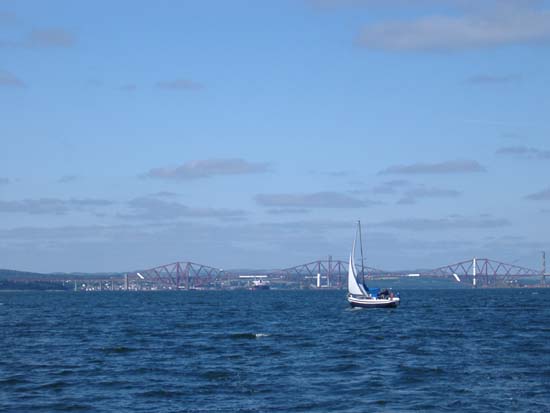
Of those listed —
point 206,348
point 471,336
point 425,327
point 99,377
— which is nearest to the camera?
point 99,377

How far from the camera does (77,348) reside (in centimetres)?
6012

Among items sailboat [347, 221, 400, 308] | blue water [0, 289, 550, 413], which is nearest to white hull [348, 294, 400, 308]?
sailboat [347, 221, 400, 308]

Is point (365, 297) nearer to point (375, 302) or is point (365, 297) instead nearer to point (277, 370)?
point (375, 302)

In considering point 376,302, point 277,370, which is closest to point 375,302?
point 376,302

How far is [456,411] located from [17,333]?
160 feet

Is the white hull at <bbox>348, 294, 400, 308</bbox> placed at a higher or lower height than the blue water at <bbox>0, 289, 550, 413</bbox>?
higher

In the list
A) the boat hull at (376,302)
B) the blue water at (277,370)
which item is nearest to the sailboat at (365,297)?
the boat hull at (376,302)

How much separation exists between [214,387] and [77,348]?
21.6m

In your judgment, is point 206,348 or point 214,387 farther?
point 206,348

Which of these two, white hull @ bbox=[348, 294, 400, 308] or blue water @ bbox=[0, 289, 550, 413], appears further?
white hull @ bbox=[348, 294, 400, 308]

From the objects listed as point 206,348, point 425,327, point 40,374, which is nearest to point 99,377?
point 40,374

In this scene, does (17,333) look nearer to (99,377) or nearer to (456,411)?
(99,377)

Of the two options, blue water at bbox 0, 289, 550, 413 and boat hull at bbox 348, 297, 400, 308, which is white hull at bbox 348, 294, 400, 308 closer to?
boat hull at bbox 348, 297, 400, 308

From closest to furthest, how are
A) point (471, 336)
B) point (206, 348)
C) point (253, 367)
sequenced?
point (253, 367) → point (206, 348) → point (471, 336)
